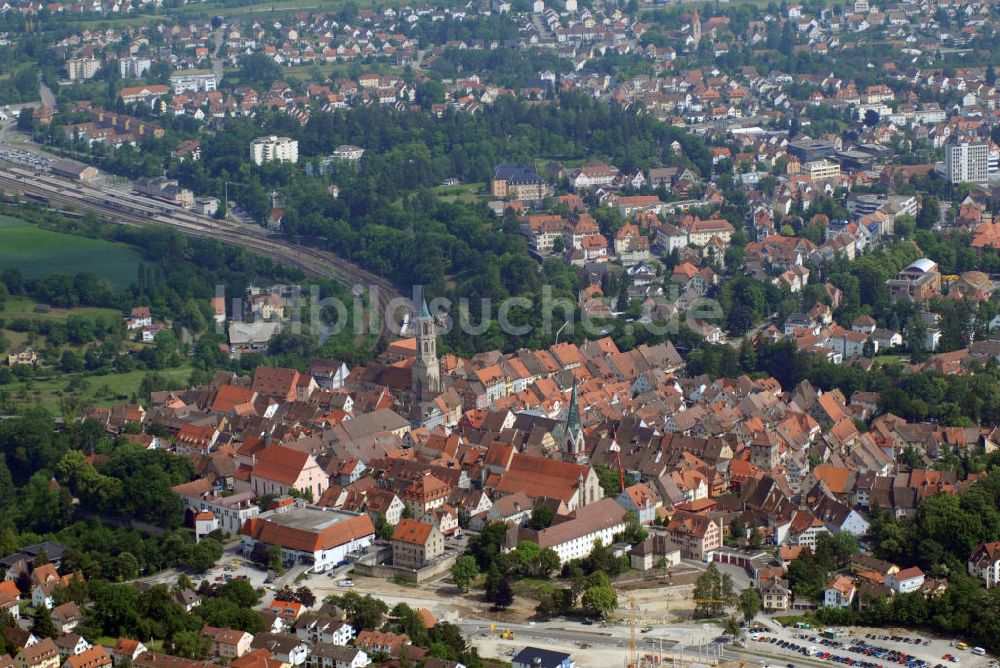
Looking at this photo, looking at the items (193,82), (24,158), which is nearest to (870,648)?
(24,158)

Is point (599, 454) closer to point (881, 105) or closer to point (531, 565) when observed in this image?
point (531, 565)

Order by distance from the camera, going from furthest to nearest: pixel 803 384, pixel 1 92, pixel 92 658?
1. pixel 1 92
2. pixel 803 384
3. pixel 92 658

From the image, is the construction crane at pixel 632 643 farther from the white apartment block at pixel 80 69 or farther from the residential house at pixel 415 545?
the white apartment block at pixel 80 69

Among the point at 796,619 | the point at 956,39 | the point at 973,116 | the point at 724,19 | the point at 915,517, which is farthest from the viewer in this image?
the point at 724,19

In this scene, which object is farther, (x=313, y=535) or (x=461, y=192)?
(x=461, y=192)

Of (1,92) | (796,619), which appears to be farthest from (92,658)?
(1,92)

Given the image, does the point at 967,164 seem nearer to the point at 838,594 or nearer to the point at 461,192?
the point at 461,192

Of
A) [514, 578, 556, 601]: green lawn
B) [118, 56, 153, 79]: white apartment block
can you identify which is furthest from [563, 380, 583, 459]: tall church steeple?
[118, 56, 153, 79]: white apartment block
